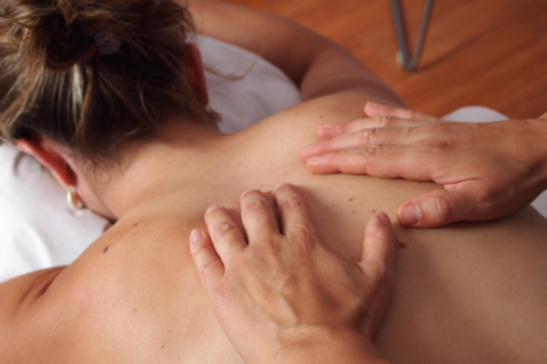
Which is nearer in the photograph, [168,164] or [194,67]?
[168,164]

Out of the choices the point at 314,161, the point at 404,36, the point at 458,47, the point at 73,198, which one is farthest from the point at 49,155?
the point at 458,47

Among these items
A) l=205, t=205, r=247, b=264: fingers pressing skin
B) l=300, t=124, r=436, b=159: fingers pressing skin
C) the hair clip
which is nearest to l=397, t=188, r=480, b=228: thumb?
l=300, t=124, r=436, b=159: fingers pressing skin

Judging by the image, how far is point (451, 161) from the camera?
0.75 meters

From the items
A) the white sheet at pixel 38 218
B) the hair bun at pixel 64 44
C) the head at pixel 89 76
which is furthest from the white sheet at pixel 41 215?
the hair bun at pixel 64 44

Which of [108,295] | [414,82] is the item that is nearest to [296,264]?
[108,295]

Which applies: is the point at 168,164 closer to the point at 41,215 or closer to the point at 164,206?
the point at 164,206

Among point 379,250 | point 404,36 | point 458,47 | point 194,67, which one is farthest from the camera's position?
point 458,47

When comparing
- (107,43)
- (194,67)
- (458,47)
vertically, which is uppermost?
(107,43)

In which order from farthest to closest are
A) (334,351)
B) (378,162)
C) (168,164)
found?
1. (168,164)
2. (378,162)
3. (334,351)

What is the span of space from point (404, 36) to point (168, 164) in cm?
134

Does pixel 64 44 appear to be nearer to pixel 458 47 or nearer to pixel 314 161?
pixel 314 161

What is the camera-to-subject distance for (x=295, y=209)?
2.31 ft

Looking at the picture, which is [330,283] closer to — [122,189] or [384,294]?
[384,294]

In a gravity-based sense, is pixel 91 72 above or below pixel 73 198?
above
